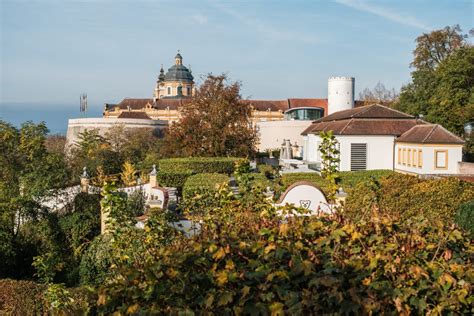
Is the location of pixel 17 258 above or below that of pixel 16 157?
below

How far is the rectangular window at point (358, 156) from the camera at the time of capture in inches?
1075

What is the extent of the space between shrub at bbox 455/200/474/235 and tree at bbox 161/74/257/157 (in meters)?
19.7

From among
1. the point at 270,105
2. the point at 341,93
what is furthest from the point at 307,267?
the point at 270,105

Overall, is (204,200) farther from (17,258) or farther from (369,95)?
(369,95)

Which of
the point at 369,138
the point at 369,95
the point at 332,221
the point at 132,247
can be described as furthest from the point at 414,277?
the point at 369,95

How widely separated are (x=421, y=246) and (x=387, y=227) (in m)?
0.31

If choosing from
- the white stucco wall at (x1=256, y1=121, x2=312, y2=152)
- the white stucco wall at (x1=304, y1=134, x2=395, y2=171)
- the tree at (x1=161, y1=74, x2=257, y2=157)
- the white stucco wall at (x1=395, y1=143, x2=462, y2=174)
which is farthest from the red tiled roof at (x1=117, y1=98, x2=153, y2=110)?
the white stucco wall at (x1=395, y1=143, x2=462, y2=174)

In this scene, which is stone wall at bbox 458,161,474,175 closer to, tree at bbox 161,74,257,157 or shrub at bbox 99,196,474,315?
tree at bbox 161,74,257,157

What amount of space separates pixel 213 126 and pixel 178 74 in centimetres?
6499

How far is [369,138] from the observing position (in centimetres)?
2723

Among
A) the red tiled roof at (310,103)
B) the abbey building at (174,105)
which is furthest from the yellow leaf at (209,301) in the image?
the red tiled roof at (310,103)

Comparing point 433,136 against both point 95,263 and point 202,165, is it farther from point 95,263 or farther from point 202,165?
point 95,263

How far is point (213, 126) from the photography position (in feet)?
99.9

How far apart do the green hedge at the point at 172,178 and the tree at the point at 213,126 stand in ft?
27.2
